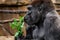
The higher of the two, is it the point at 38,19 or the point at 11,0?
the point at 38,19

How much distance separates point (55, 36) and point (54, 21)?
6.1 inches

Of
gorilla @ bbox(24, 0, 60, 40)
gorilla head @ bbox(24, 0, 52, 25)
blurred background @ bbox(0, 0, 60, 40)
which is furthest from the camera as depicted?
blurred background @ bbox(0, 0, 60, 40)

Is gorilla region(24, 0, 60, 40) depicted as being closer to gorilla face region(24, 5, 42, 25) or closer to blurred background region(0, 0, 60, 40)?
gorilla face region(24, 5, 42, 25)

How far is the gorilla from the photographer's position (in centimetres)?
263

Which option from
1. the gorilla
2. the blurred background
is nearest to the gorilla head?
the gorilla

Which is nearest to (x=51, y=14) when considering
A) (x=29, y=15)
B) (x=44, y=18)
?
(x=44, y=18)

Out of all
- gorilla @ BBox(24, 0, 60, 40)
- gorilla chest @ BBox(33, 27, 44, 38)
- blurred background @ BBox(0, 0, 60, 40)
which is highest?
gorilla @ BBox(24, 0, 60, 40)

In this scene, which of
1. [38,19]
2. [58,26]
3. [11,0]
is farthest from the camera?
[11,0]

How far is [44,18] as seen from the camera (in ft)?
9.03

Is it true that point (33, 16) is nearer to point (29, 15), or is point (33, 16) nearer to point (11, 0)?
point (29, 15)

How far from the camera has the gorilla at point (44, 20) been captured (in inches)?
104

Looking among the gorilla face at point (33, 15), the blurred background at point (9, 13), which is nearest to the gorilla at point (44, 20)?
the gorilla face at point (33, 15)

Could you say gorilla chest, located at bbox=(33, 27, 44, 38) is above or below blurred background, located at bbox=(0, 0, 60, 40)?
above

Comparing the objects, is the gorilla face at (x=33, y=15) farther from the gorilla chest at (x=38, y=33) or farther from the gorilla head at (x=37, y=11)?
the gorilla chest at (x=38, y=33)
